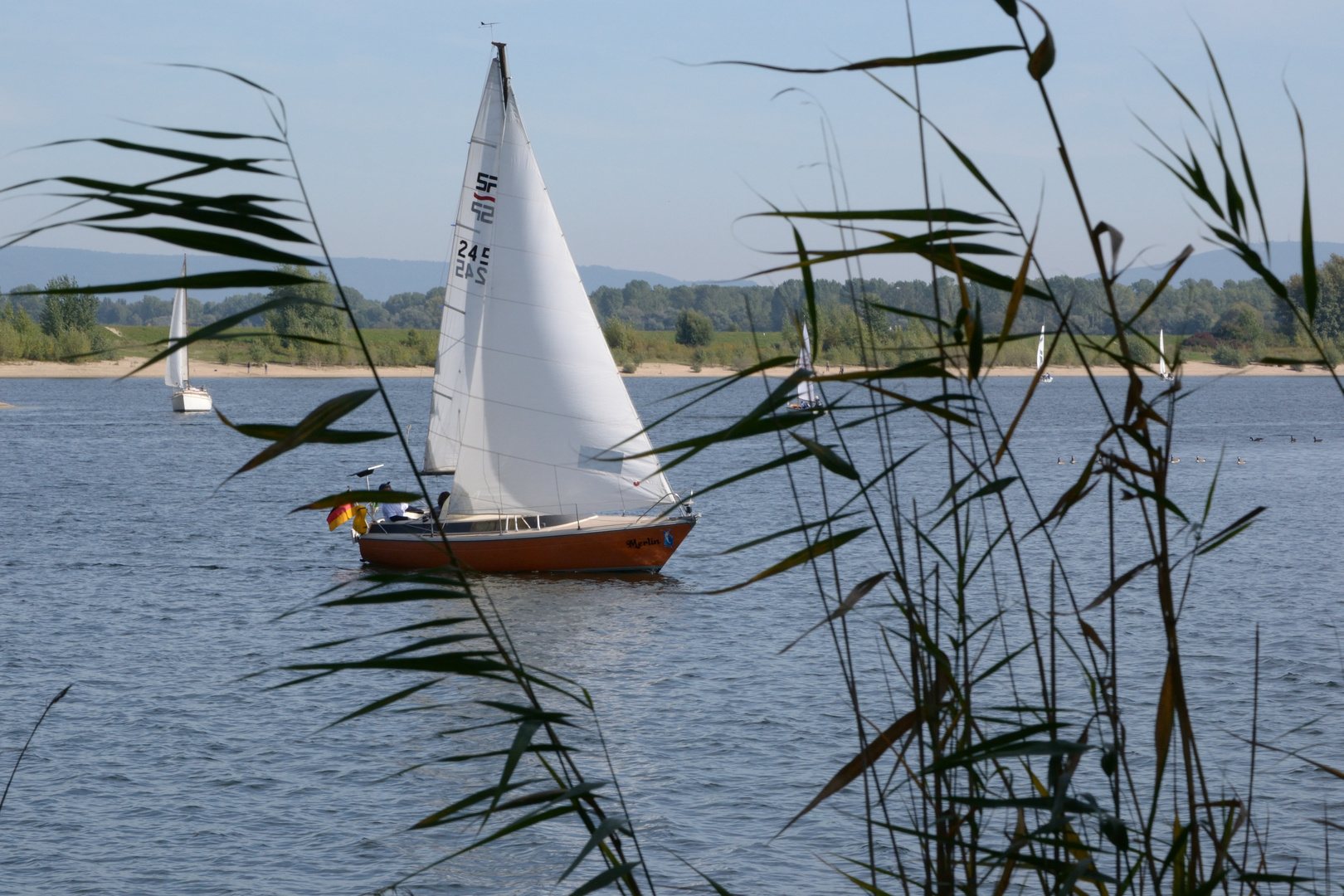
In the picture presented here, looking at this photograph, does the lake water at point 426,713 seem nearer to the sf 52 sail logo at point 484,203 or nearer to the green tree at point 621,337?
the sf 52 sail logo at point 484,203

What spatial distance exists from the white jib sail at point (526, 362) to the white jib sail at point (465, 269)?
0.04 metres

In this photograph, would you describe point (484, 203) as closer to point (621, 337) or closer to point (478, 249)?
point (478, 249)

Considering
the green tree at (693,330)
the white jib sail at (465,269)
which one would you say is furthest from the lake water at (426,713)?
the green tree at (693,330)

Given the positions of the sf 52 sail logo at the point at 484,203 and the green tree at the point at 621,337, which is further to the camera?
the green tree at the point at 621,337

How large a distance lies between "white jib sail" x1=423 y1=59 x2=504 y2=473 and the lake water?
2.82 m

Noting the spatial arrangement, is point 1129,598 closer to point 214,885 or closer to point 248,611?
point 248,611

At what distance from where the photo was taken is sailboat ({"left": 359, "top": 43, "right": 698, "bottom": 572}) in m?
19.0

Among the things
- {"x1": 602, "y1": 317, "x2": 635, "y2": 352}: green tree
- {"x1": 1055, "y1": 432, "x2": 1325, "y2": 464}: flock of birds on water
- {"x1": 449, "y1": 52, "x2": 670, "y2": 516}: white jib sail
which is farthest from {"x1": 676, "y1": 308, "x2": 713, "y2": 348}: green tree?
{"x1": 449, "y1": 52, "x2": 670, "y2": 516}: white jib sail

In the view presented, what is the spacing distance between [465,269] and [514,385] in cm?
191

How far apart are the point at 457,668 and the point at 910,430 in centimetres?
6804

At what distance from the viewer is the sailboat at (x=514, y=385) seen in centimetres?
1900

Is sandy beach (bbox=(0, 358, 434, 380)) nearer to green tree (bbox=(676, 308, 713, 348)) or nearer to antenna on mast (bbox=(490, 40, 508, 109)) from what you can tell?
green tree (bbox=(676, 308, 713, 348))

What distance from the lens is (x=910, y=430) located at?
6912 cm

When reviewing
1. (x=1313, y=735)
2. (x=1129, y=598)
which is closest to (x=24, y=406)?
(x=1129, y=598)
